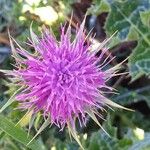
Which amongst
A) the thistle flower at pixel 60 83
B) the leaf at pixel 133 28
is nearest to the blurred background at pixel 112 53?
the leaf at pixel 133 28

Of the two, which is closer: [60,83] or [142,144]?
[60,83]

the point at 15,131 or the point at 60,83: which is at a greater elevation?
the point at 60,83

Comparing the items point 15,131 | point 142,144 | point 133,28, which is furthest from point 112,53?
point 15,131

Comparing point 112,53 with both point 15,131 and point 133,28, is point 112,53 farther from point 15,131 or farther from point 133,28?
point 15,131

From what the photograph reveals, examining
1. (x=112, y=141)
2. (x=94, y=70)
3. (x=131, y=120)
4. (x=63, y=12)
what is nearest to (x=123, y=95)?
(x=131, y=120)

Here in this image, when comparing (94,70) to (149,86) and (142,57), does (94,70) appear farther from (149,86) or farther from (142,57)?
(149,86)

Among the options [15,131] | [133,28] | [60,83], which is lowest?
[15,131]

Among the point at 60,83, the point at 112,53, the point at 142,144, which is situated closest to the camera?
the point at 60,83
